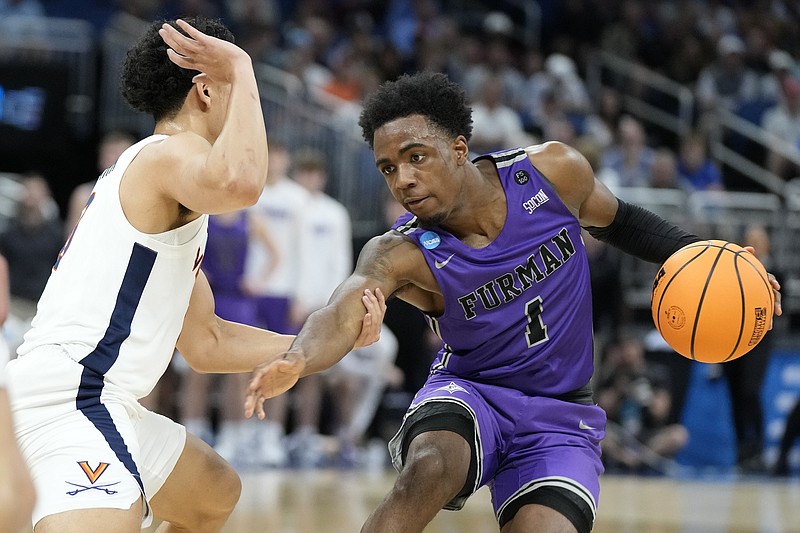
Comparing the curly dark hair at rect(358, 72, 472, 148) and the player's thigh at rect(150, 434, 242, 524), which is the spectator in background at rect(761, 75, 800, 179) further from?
the player's thigh at rect(150, 434, 242, 524)

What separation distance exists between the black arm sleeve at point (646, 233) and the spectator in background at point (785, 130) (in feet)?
36.6

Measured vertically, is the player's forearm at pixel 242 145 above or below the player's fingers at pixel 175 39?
below

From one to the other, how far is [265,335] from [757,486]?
745cm

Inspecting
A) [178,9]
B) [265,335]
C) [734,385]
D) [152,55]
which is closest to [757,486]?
[734,385]

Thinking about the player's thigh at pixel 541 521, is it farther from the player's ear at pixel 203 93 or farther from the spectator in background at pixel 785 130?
the spectator in background at pixel 785 130

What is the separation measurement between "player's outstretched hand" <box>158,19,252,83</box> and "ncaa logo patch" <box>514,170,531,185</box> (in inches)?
55.4

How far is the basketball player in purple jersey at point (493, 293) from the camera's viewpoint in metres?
4.32

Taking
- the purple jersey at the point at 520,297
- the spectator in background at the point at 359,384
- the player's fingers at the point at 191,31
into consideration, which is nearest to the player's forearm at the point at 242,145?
the player's fingers at the point at 191,31

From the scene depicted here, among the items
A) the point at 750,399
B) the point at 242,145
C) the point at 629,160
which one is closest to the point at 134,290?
the point at 242,145

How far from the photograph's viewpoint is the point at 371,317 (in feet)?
13.7

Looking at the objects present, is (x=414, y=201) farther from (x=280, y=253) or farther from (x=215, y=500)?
(x=280, y=253)

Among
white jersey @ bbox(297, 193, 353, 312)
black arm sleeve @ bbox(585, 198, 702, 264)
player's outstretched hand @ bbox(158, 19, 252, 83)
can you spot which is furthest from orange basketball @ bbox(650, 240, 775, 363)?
white jersey @ bbox(297, 193, 353, 312)

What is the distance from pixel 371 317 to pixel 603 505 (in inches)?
204

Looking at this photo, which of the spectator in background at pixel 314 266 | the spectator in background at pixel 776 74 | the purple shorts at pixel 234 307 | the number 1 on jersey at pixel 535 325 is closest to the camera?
the number 1 on jersey at pixel 535 325
